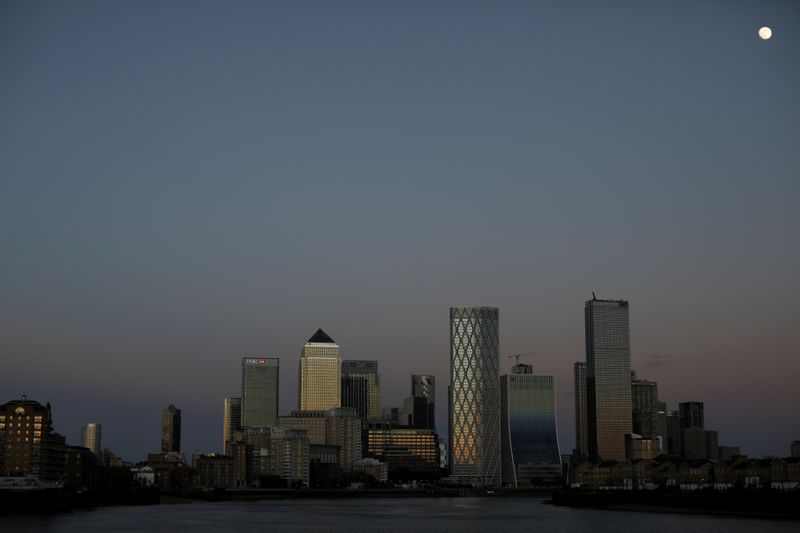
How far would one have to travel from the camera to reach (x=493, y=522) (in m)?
168

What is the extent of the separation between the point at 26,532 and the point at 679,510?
116709 mm

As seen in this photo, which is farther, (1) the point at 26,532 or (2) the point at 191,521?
(2) the point at 191,521

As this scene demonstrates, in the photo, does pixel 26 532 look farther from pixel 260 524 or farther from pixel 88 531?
pixel 260 524

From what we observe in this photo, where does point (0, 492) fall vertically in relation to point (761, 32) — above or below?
below

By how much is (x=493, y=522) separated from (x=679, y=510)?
148ft

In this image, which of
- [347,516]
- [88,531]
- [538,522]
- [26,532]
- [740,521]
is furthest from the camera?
[347,516]

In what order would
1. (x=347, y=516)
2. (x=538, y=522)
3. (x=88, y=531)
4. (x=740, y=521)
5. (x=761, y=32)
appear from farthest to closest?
(x=347, y=516), (x=538, y=522), (x=740, y=521), (x=88, y=531), (x=761, y=32)

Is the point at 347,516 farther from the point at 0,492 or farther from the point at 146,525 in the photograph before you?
the point at 0,492

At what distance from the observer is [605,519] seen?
170000 millimetres

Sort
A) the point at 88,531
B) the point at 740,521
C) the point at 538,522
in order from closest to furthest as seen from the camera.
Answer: the point at 88,531
the point at 740,521
the point at 538,522

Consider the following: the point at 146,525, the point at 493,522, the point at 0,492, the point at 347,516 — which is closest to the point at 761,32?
the point at 493,522

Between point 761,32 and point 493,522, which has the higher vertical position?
point 761,32

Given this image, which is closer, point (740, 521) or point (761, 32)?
point (761, 32)

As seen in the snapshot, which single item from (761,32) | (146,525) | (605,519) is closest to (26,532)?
(146,525)
